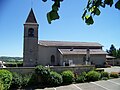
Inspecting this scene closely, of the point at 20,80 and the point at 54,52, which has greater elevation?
the point at 54,52

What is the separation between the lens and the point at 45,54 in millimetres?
42469

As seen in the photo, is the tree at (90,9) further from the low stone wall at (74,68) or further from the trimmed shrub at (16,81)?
the low stone wall at (74,68)

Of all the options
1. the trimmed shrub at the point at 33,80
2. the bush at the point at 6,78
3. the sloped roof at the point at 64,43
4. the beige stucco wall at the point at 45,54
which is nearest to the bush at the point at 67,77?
the trimmed shrub at the point at 33,80

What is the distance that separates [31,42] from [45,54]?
14.0 feet

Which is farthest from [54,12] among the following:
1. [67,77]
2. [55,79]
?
[67,77]

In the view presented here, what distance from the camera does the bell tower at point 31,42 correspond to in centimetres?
3916

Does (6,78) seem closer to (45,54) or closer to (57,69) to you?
(57,69)

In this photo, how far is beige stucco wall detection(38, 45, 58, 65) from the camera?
42.1m

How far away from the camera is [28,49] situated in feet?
129

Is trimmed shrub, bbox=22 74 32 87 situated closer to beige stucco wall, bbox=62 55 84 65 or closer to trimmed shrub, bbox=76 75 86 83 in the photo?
trimmed shrub, bbox=76 75 86 83

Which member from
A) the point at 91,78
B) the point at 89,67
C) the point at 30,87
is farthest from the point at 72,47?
the point at 30,87

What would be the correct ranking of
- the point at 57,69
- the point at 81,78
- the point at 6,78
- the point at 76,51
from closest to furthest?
1. the point at 6,78
2. the point at 81,78
3. the point at 57,69
4. the point at 76,51

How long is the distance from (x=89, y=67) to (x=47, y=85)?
730 centimetres

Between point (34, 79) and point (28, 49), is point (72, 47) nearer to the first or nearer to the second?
point (28, 49)
